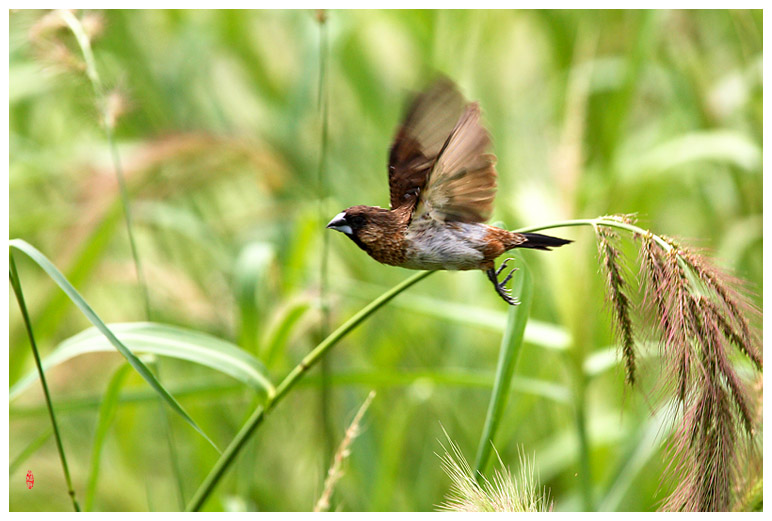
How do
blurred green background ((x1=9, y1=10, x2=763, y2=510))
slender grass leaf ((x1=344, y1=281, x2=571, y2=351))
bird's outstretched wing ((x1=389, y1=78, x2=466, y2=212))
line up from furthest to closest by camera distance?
blurred green background ((x1=9, y1=10, x2=763, y2=510))
slender grass leaf ((x1=344, y1=281, x2=571, y2=351))
bird's outstretched wing ((x1=389, y1=78, x2=466, y2=212))

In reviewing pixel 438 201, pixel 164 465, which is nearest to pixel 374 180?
pixel 164 465

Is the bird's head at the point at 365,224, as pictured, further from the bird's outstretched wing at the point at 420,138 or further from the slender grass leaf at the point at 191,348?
the slender grass leaf at the point at 191,348

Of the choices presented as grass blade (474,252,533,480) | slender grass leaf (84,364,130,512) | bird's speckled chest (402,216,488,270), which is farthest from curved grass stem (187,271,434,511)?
slender grass leaf (84,364,130,512)

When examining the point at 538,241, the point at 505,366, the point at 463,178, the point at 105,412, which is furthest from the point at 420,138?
the point at 105,412

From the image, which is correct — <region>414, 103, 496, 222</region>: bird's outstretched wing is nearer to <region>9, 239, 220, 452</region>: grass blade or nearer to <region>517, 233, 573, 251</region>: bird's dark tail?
<region>517, 233, 573, 251</region>: bird's dark tail

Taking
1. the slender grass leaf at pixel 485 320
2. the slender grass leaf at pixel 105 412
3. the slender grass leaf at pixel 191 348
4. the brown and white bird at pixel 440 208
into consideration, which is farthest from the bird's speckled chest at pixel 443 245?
the slender grass leaf at pixel 105 412
